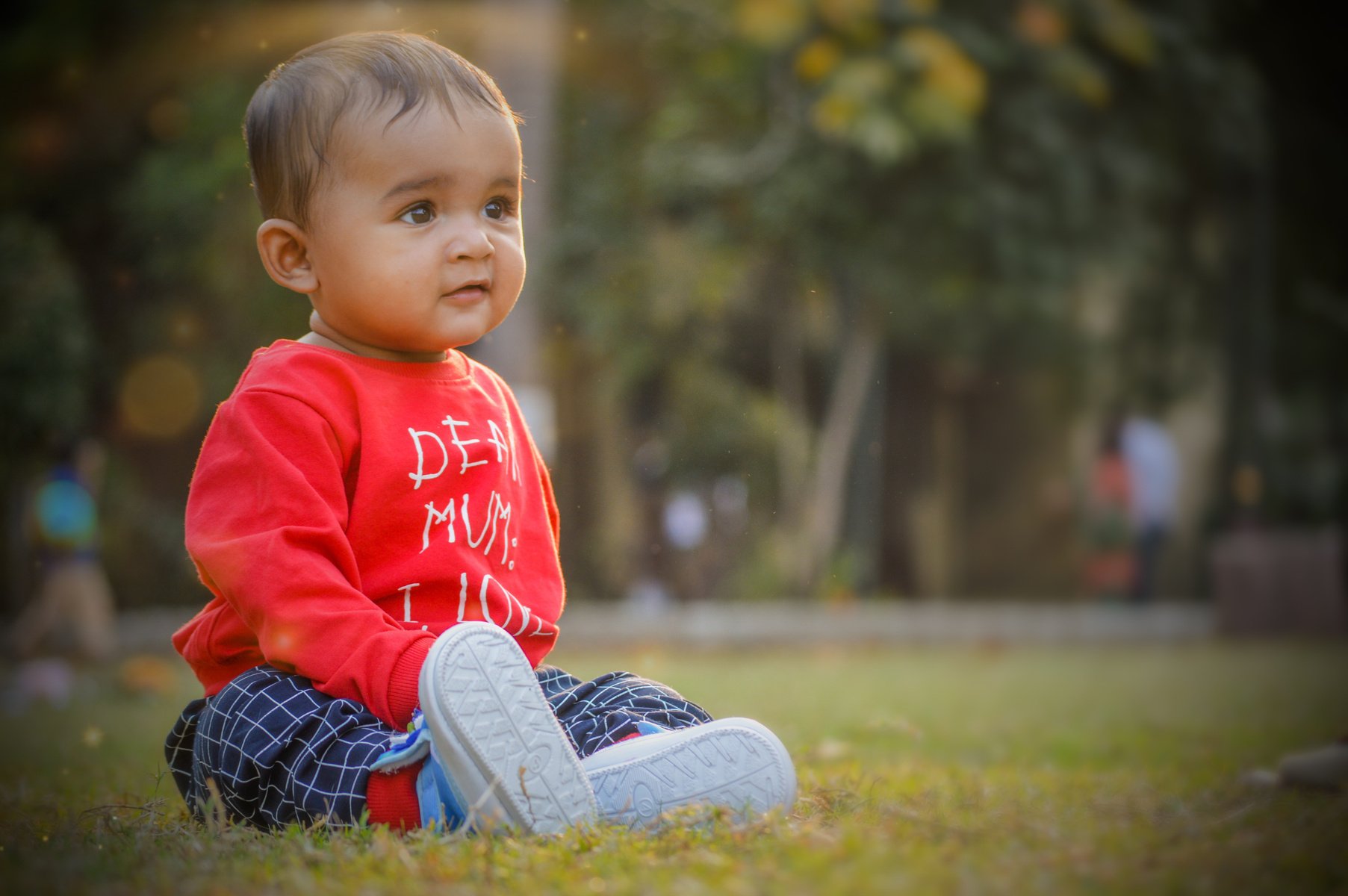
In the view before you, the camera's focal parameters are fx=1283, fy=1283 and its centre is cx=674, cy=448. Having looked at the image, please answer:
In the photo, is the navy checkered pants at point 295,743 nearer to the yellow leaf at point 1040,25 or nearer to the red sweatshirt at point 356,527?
the red sweatshirt at point 356,527

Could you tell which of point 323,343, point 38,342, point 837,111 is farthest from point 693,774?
point 38,342

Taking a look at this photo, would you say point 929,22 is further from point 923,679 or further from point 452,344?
point 452,344

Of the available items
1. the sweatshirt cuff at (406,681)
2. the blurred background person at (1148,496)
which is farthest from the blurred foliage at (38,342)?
the sweatshirt cuff at (406,681)

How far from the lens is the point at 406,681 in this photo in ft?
6.68

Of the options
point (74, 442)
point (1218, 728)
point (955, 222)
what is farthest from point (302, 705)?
point (74, 442)

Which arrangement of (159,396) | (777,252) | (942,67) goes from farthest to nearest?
(159,396), (777,252), (942,67)

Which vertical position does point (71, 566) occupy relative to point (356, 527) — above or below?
below

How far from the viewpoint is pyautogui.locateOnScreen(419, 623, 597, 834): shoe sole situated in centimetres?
184

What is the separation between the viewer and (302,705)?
209cm

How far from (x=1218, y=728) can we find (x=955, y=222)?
5.20 meters

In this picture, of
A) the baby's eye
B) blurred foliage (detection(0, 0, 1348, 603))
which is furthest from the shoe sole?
blurred foliage (detection(0, 0, 1348, 603))

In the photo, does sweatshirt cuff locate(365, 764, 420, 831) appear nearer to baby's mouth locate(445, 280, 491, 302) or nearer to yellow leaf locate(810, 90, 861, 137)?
baby's mouth locate(445, 280, 491, 302)

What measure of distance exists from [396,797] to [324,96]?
120cm

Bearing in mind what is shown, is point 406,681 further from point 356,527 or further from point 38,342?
point 38,342
